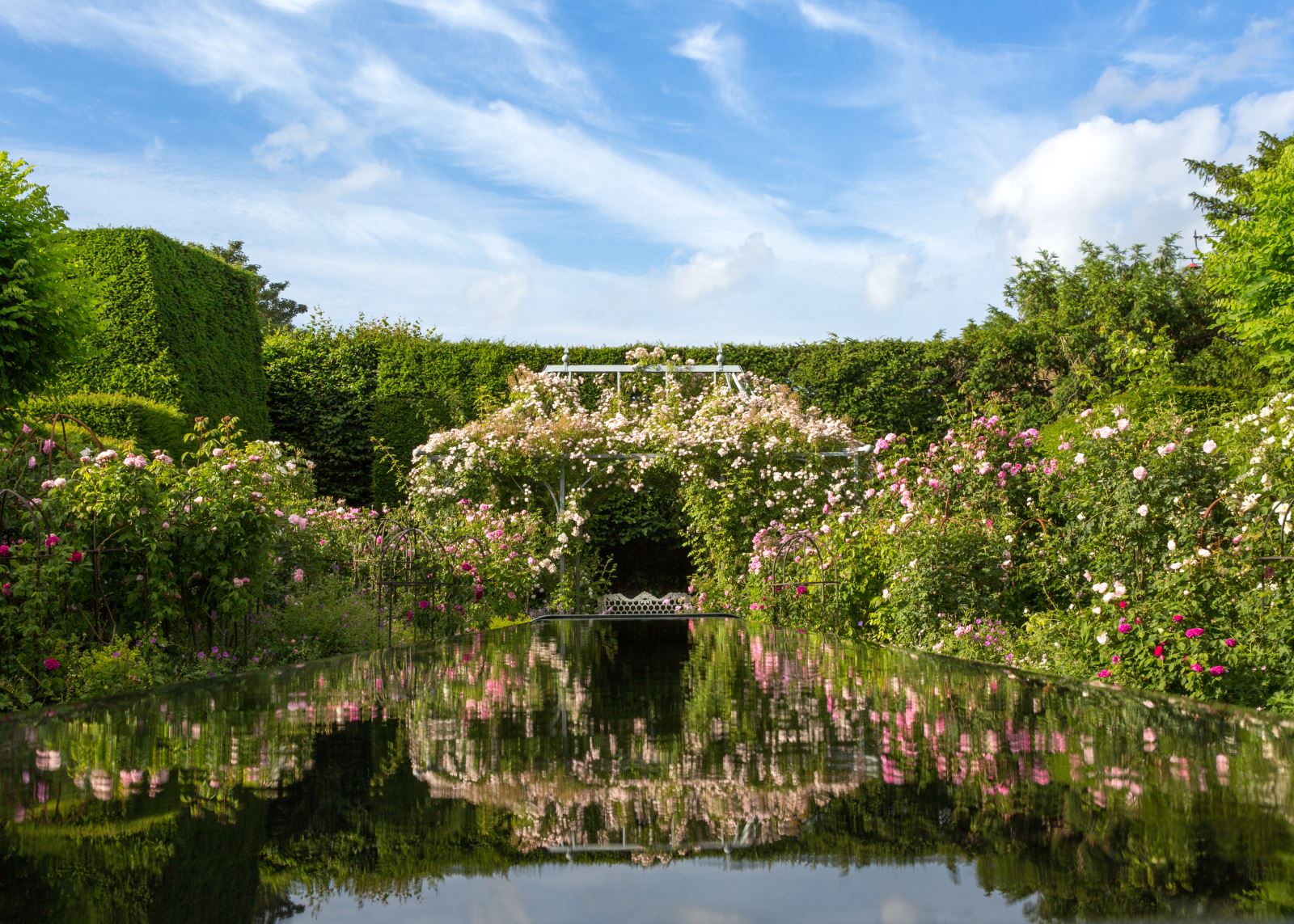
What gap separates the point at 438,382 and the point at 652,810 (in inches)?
568

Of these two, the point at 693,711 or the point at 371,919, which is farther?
the point at 693,711

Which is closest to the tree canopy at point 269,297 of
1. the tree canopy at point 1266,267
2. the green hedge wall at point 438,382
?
the green hedge wall at point 438,382

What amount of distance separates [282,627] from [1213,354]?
14.4 meters

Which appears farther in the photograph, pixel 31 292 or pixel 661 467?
pixel 661 467

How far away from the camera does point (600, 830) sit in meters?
1.63

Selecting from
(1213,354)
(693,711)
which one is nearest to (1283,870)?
(693,711)

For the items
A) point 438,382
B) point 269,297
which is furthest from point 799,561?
point 269,297

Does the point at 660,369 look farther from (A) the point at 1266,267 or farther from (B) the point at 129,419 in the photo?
(A) the point at 1266,267

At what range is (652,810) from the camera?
1751mm

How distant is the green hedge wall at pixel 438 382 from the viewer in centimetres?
1548

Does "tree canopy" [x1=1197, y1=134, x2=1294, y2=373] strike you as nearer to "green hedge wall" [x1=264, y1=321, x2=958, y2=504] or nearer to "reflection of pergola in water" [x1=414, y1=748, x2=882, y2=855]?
"green hedge wall" [x1=264, y1=321, x2=958, y2=504]

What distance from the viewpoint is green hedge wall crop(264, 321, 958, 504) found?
15484 mm

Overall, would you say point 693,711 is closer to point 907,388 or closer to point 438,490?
point 438,490

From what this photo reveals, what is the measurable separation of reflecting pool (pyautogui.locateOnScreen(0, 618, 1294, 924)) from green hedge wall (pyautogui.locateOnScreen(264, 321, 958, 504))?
12447mm
